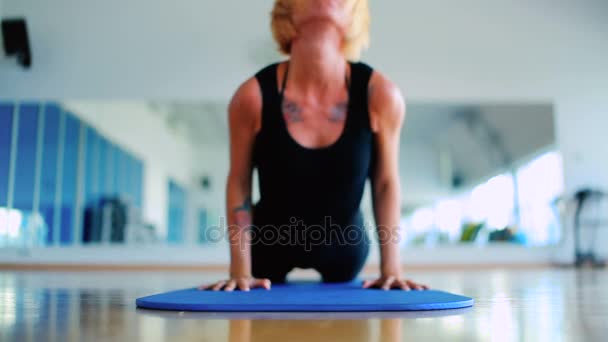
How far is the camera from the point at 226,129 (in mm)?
5609

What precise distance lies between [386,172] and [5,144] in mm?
5534

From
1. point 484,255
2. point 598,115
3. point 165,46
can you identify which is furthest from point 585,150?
point 165,46

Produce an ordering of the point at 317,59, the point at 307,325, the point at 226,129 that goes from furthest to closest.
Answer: the point at 226,129
the point at 317,59
the point at 307,325

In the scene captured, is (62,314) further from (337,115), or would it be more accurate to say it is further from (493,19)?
(493,19)

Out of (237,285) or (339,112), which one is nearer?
(237,285)

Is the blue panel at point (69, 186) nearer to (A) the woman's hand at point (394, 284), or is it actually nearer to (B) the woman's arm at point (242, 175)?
(B) the woman's arm at point (242, 175)

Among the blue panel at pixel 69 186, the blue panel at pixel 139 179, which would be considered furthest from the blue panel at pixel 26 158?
the blue panel at pixel 139 179

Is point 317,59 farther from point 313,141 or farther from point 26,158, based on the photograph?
point 26,158

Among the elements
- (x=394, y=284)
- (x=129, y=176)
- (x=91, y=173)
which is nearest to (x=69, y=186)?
(x=91, y=173)

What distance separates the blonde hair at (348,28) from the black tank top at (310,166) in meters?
0.07

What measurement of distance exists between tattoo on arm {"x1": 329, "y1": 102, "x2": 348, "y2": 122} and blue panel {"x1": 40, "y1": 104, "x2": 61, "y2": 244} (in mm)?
4970

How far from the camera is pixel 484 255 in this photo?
6.12 m

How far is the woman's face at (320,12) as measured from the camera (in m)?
1.61

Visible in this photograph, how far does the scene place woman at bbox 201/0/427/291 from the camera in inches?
64.1
